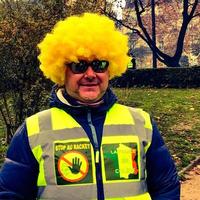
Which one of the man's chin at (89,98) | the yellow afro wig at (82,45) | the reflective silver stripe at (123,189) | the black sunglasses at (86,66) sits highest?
the yellow afro wig at (82,45)

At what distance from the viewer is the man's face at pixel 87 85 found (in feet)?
9.72

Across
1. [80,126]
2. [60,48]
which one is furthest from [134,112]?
[60,48]

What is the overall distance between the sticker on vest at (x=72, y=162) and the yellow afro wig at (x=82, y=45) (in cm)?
46

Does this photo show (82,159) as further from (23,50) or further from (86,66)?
(23,50)

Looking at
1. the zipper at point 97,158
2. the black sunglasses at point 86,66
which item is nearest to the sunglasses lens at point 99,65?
the black sunglasses at point 86,66

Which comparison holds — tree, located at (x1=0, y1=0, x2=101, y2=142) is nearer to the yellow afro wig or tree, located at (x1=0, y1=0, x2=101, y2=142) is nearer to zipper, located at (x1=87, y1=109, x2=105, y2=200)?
the yellow afro wig

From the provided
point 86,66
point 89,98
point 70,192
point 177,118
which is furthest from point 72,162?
point 177,118

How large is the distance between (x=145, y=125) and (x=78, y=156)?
18.3 inches

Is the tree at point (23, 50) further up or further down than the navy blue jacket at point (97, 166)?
further up

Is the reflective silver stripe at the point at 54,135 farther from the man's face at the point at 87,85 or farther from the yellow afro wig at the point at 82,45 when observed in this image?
the yellow afro wig at the point at 82,45

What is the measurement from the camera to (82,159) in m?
2.89

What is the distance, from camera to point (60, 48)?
302cm

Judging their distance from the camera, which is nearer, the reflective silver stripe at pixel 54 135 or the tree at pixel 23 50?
the reflective silver stripe at pixel 54 135

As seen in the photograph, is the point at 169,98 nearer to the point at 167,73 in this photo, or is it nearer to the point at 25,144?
the point at 167,73
